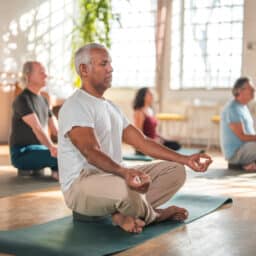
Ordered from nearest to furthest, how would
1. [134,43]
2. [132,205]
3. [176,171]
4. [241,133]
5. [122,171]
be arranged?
[122,171], [132,205], [176,171], [241,133], [134,43]

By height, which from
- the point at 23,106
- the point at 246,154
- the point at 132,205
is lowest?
the point at 246,154

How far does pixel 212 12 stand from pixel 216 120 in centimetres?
179

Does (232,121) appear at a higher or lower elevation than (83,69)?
lower

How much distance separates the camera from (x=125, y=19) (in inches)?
373

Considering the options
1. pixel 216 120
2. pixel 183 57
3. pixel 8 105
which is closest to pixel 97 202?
pixel 216 120

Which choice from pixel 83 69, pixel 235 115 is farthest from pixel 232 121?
pixel 83 69

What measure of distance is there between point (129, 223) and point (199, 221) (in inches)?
19.4

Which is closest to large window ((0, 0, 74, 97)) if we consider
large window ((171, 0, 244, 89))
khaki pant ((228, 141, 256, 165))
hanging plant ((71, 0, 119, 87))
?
hanging plant ((71, 0, 119, 87))

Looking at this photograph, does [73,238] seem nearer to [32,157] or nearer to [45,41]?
[32,157]

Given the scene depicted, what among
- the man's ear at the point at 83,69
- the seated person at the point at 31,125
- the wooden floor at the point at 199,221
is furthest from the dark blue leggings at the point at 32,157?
the man's ear at the point at 83,69

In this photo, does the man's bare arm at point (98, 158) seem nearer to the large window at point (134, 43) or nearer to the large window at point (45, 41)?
the large window at point (45, 41)

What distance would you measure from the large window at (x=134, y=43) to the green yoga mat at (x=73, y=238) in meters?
6.35

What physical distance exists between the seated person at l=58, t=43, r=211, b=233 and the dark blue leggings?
1.78m

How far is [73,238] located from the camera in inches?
101
